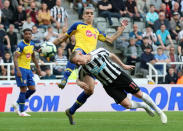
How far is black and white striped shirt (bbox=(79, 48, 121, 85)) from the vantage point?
11.1m

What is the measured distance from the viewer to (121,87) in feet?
37.2

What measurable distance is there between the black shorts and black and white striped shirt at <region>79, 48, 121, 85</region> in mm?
95

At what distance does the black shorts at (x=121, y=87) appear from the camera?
11.3 meters

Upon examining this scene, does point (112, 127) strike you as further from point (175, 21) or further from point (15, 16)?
point (175, 21)

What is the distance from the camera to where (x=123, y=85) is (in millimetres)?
11297

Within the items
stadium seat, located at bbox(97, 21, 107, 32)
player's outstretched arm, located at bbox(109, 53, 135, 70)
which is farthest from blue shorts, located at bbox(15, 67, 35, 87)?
stadium seat, located at bbox(97, 21, 107, 32)

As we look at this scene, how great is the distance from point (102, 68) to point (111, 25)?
13302mm

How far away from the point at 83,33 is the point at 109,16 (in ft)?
34.6

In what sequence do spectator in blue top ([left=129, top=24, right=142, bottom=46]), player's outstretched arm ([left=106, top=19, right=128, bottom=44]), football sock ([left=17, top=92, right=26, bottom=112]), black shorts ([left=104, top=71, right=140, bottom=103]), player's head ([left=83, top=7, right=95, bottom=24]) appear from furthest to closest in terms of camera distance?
spectator in blue top ([left=129, top=24, right=142, bottom=46])
football sock ([left=17, top=92, right=26, bottom=112])
player's head ([left=83, top=7, right=95, bottom=24])
player's outstretched arm ([left=106, top=19, right=128, bottom=44])
black shorts ([left=104, top=71, right=140, bottom=103])

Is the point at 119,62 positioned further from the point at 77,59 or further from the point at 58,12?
the point at 58,12

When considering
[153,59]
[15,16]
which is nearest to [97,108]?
[153,59]

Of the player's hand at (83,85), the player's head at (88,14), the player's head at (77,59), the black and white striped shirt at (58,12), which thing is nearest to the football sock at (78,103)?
the player's hand at (83,85)

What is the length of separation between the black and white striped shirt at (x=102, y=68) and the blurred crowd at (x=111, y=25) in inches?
361

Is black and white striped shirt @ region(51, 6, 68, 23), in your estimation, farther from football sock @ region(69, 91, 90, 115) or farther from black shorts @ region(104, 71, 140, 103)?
black shorts @ region(104, 71, 140, 103)
